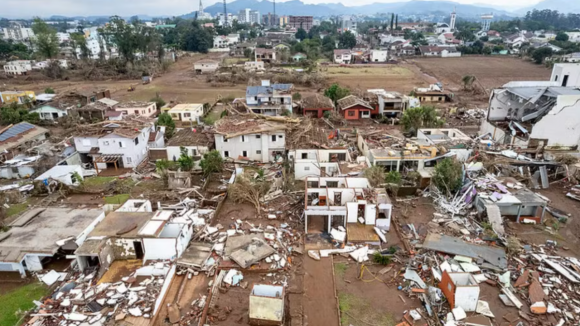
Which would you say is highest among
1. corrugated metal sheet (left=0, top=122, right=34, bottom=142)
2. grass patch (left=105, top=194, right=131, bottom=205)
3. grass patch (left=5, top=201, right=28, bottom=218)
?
corrugated metal sheet (left=0, top=122, right=34, bottom=142)

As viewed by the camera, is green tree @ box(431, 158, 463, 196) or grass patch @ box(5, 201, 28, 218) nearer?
grass patch @ box(5, 201, 28, 218)

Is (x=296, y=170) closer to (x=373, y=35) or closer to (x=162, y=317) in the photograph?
(x=162, y=317)

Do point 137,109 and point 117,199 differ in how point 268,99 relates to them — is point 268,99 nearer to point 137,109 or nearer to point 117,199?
point 137,109

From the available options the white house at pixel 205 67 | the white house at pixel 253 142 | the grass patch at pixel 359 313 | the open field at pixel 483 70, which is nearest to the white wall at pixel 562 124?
the white house at pixel 253 142

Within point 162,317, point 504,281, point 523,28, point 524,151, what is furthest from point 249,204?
point 523,28

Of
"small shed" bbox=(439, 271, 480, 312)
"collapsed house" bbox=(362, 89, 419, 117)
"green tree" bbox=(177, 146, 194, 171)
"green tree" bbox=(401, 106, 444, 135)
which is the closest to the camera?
"small shed" bbox=(439, 271, 480, 312)

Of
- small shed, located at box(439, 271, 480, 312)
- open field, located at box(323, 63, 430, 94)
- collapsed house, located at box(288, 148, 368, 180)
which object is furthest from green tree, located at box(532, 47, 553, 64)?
small shed, located at box(439, 271, 480, 312)

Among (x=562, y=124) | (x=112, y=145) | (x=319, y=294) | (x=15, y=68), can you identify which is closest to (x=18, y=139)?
(x=112, y=145)

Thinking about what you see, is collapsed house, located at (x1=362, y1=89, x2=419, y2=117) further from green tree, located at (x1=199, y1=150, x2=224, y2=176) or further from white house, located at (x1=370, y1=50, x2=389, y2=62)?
white house, located at (x1=370, y1=50, x2=389, y2=62)

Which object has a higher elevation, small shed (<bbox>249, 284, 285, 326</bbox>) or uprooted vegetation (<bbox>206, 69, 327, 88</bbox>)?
uprooted vegetation (<bbox>206, 69, 327, 88</bbox>)
